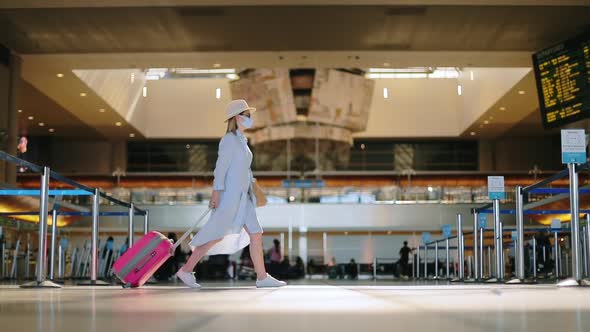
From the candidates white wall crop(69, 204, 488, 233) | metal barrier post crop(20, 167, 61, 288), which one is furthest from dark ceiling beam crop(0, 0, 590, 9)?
white wall crop(69, 204, 488, 233)

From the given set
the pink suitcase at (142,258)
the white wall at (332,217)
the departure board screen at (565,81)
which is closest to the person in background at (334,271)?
the white wall at (332,217)

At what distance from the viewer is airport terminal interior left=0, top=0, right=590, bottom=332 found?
3902 mm

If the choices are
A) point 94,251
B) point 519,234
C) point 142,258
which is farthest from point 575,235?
point 94,251

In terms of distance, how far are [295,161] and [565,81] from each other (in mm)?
16255

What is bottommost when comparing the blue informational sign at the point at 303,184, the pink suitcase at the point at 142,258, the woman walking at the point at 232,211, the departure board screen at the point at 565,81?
the pink suitcase at the point at 142,258

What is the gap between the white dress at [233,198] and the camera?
580 centimetres

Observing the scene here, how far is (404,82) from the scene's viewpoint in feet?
102

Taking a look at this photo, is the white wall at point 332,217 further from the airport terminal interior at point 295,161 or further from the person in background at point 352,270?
the person in background at point 352,270

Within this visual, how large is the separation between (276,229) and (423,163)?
824 cm

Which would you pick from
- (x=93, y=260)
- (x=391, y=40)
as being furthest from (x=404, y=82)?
(x=93, y=260)

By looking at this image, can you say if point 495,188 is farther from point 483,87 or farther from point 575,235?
point 483,87

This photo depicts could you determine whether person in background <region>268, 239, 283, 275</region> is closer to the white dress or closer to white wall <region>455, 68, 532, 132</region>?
white wall <region>455, 68, 532, 132</region>

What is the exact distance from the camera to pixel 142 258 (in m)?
6.09

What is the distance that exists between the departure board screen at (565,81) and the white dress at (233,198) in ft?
32.2
